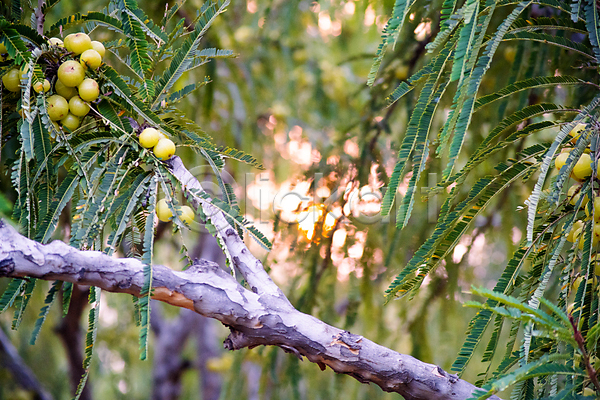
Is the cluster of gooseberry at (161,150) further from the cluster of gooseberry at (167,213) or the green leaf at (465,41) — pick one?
the green leaf at (465,41)

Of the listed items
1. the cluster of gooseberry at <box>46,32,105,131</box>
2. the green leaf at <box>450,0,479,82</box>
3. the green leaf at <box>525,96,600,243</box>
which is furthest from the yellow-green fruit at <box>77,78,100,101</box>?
the green leaf at <box>525,96,600,243</box>

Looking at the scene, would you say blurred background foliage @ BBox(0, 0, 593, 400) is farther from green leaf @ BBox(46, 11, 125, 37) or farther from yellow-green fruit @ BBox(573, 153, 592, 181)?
yellow-green fruit @ BBox(573, 153, 592, 181)

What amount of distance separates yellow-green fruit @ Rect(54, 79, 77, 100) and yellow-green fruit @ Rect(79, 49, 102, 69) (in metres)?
0.05

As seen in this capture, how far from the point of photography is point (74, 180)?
0.73 m

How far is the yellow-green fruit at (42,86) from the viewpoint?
0.67m

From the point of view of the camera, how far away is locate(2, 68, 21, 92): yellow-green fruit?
71 centimetres

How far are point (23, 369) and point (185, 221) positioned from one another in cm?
220

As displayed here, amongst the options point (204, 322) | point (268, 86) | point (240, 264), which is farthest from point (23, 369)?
point (240, 264)

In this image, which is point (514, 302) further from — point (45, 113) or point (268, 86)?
point (268, 86)

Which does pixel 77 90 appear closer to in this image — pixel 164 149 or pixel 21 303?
pixel 164 149

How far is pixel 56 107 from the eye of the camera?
0.71 metres

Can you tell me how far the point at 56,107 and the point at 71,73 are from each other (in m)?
0.06

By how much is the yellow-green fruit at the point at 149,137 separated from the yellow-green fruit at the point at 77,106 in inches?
4.4

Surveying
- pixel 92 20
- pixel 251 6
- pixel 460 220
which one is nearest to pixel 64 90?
pixel 92 20
